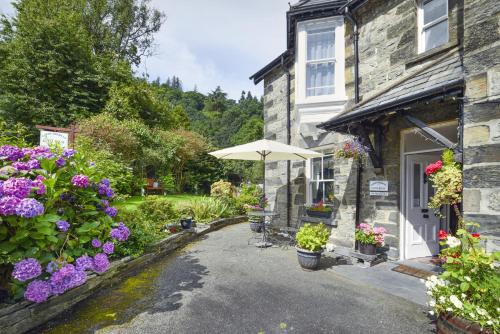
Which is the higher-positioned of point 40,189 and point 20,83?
point 20,83

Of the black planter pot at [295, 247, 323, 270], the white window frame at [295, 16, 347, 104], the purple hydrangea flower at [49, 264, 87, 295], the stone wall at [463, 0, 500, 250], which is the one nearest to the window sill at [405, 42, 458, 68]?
the stone wall at [463, 0, 500, 250]

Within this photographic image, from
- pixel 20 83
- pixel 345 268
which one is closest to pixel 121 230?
pixel 345 268

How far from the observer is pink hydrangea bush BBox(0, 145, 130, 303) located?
8.36ft

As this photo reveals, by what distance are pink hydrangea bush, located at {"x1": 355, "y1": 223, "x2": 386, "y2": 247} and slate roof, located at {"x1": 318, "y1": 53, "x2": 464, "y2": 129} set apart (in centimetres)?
230

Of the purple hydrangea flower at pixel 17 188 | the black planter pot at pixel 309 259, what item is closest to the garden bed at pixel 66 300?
the purple hydrangea flower at pixel 17 188

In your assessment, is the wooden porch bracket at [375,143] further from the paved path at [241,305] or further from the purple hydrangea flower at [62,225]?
the purple hydrangea flower at [62,225]

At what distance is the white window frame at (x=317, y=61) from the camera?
6.98 m

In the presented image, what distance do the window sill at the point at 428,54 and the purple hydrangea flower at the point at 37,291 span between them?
6.96m

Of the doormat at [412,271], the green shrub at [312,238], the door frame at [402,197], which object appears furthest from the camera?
the door frame at [402,197]

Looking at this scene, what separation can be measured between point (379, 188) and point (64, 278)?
5794mm

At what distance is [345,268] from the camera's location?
532 cm

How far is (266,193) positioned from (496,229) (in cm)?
713

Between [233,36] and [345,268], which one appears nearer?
[345,268]

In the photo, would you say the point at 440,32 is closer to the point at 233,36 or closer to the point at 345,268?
the point at 345,268
